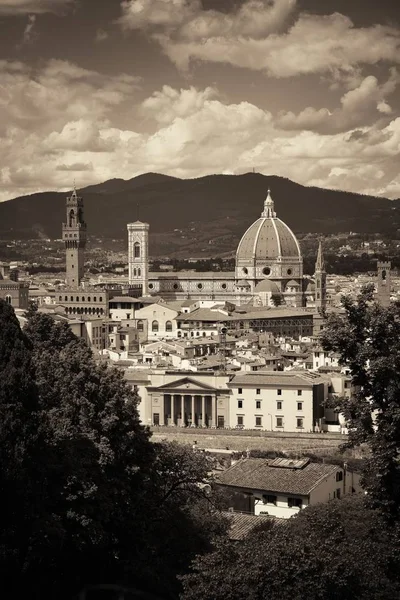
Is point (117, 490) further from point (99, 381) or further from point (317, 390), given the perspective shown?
point (317, 390)

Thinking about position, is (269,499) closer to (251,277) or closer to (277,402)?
(277,402)

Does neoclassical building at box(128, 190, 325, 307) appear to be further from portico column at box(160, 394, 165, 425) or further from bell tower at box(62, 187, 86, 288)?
portico column at box(160, 394, 165, 425)

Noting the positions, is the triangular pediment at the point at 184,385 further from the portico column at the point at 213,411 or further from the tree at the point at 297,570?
the tree at the point at 297,570

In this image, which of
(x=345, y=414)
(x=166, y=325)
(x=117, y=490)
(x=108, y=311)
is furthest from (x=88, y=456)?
(x=108, y=311)

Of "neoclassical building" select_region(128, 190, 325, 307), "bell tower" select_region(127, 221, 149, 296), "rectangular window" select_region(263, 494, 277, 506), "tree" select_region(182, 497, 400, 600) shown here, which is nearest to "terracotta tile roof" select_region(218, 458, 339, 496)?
"rectangular window" select_region(263, 494, 277, 506)

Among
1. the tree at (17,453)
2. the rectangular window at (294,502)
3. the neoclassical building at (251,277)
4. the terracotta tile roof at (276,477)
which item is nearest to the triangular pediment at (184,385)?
the terracotta tile roof at (276,477)

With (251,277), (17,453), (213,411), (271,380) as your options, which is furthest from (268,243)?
(17,453)

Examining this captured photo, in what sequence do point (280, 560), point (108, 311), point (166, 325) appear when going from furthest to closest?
point (108, 311) → point (166, 325) → point (280, 560)

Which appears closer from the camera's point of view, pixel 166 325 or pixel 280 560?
pixel 280 560
